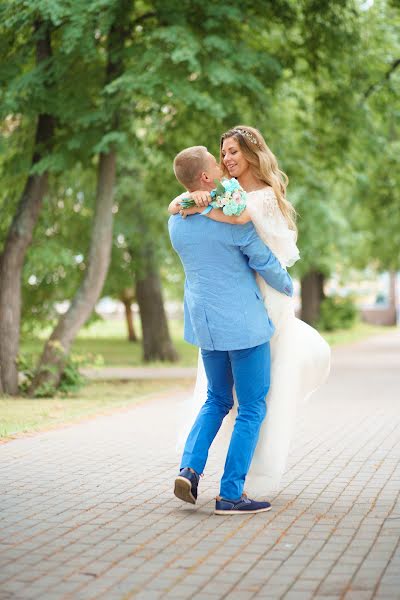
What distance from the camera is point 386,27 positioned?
55.9 feet

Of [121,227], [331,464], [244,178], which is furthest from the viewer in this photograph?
[121,227]

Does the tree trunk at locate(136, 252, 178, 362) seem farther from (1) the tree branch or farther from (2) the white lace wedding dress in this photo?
(2) the white lace wedding dress

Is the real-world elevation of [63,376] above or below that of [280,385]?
below

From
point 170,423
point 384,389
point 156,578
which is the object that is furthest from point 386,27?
point 156,578

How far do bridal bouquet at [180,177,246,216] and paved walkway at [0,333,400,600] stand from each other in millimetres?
1730

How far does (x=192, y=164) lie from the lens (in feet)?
19.5

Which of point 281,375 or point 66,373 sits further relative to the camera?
point 66,373

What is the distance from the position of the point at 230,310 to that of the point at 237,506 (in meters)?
1.12

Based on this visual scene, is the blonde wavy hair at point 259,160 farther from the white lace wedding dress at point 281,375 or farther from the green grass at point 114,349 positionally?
the green grass at point 114,349

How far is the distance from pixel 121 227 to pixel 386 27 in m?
6.84

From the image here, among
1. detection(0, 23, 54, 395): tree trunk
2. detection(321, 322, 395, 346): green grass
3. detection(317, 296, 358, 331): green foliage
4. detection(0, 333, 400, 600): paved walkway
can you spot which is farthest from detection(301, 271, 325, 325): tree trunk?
detection(0, 333, 400, 600): paved walkway

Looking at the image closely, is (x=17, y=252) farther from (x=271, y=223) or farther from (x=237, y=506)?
(x=237, y=506)

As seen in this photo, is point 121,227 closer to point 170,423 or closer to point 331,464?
point 170,423

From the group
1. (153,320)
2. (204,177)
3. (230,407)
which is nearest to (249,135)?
(204,177)
